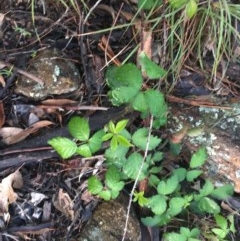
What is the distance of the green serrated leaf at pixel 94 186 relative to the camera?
177cm

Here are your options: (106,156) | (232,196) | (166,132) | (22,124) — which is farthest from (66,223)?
(232,196)

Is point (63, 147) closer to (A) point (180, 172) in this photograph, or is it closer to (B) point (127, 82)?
(B) point (127, 82)

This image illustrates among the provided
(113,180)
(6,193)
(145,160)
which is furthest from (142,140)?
(6,193)

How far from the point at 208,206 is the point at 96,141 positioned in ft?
1.66

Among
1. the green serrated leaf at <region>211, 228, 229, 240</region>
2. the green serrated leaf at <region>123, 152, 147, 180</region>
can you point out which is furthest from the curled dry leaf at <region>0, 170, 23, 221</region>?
the green serrated leaf at <region>211, 228, 229, 240</region>

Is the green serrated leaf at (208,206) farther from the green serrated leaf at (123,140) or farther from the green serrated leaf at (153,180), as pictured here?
the green serrated leaf at (123,140)

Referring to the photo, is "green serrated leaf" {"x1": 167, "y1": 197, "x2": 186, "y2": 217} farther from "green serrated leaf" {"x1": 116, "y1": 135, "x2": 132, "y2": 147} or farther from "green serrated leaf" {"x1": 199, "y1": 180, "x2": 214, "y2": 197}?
"green serrated leaf" {"x1": 116, "y1": 135, "x2": 132, "y2": 147}

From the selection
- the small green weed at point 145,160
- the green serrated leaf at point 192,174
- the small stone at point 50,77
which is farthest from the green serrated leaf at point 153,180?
the small stone at point 50,77

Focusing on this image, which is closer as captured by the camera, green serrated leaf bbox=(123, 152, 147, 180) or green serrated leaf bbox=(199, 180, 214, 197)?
green serrated leaf bbox=(123, 152, 147, 180)

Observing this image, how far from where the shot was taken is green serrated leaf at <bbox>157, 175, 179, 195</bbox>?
1812mm

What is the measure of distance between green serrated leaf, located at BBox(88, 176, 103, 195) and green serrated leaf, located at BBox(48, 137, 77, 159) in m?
0.13

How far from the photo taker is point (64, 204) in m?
1.85

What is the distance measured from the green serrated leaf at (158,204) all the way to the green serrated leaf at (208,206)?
0.51 feet

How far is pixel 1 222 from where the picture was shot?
5.89 ft
